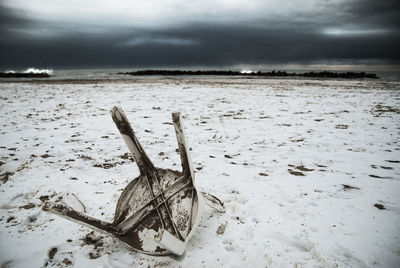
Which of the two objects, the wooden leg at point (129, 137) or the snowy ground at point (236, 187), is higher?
the wooden leg at point (129, 137)

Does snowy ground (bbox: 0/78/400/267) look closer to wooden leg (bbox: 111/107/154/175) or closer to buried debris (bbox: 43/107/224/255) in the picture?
buried debris (bbox: 43/107/224/255)

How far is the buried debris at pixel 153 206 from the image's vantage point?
219cm

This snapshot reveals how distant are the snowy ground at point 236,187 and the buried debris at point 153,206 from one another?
16 cm

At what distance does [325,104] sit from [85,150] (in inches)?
392

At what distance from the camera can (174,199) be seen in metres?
2.54

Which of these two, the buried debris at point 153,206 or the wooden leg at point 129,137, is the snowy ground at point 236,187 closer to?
the buried debris at point 153,206

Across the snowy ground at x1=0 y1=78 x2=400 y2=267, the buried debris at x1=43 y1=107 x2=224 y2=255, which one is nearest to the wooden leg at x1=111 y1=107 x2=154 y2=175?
the buried debris at x1=43 y1=107 x2=224 y2=255

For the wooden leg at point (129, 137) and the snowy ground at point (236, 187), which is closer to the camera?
the snowy ground at point (236, 187)

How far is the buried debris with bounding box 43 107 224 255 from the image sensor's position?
2.19 m

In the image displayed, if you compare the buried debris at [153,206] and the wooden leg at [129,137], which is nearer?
the buried debris at [153,206]

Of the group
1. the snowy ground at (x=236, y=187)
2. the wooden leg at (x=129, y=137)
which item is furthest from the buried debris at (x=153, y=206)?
the snowy ground at (x=236, y=187)

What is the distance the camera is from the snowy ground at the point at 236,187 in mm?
2227

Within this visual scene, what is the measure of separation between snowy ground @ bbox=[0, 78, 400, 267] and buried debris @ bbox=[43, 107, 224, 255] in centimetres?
16

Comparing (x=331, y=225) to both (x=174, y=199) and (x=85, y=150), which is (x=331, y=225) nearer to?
(x=174, y=199)
